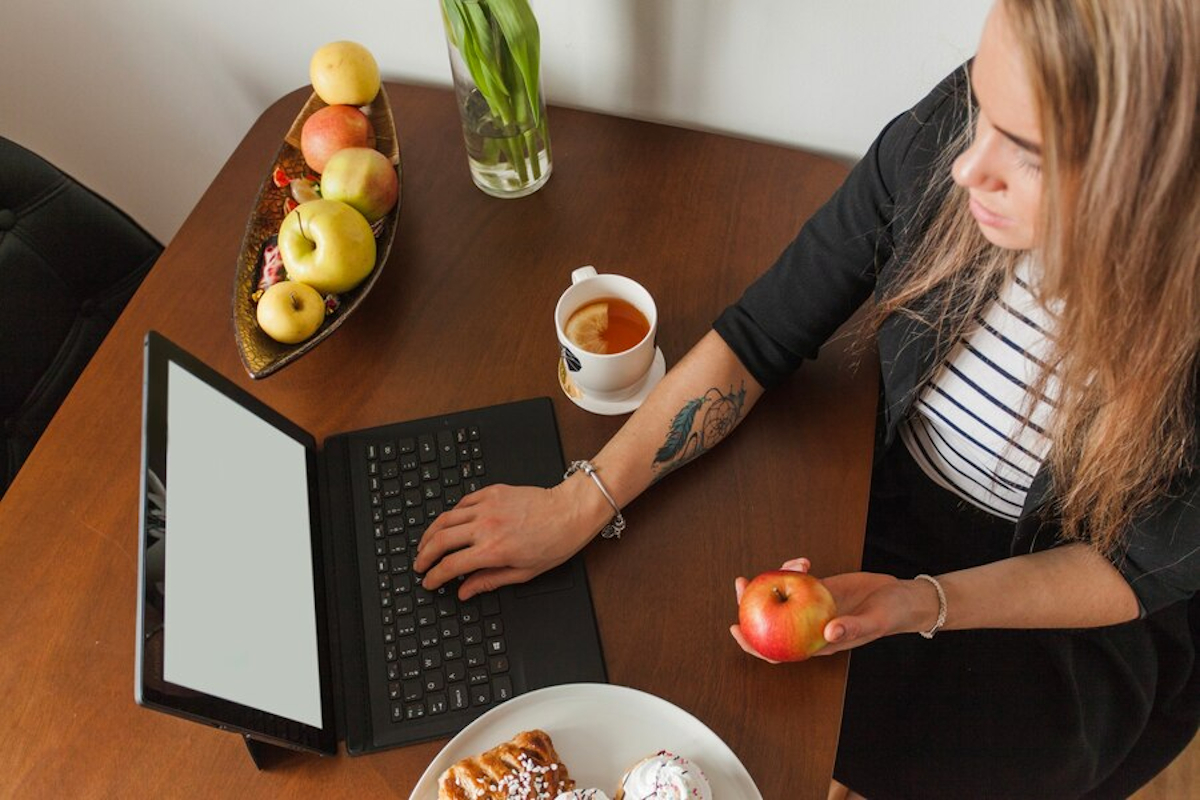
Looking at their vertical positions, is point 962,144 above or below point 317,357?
above

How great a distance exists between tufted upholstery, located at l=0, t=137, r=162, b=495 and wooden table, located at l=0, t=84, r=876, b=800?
15 cm

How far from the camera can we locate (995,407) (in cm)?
85

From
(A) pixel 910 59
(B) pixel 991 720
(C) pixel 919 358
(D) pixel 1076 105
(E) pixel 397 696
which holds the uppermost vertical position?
(D) pixel 1076 105

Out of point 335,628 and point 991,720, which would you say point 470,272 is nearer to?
point 335,628

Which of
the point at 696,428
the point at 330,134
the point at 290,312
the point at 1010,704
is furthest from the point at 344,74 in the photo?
the point at 1010,704

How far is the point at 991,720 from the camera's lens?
946 mm

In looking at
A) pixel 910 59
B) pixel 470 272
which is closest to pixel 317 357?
pixel 470 272

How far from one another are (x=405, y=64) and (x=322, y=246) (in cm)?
38

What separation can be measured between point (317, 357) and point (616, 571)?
40cm

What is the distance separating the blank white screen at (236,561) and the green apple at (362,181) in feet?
0.92

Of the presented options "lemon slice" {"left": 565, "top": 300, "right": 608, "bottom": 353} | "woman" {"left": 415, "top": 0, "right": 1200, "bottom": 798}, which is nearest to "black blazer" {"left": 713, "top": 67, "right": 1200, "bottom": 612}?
"woman" {"left": 415, "top": 0, "right": 1200, "bottom": 798}

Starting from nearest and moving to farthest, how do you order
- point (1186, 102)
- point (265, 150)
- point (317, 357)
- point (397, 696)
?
point (1186, 102), point (397, 696), point (317, 357), point (265, 150)

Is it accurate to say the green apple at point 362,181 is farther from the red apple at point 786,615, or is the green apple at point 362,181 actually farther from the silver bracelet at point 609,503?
the red apple at point 786,615

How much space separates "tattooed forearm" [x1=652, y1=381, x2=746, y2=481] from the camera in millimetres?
860
